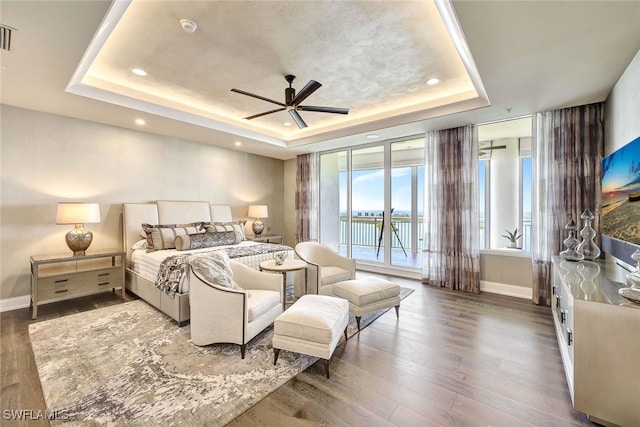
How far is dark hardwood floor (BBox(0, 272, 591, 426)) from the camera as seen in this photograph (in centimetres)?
179

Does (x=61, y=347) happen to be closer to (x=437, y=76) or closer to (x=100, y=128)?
(x=100, y=128)

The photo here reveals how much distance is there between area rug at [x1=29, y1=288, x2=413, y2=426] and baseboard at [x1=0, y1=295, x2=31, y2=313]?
933 mm

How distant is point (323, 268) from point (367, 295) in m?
1.07

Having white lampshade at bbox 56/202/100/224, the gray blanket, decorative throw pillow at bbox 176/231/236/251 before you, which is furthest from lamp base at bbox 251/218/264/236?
white lampshade at bbox 56/202/100/224

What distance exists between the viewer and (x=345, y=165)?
6332mm

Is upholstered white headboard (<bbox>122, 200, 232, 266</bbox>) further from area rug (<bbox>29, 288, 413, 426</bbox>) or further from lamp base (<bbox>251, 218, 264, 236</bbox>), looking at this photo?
area rug (<bbox>29, 288, 413, 426</bbox>)

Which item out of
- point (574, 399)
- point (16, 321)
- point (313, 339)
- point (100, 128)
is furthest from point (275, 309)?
point (100, 128)

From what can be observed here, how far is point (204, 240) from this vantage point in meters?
4.35

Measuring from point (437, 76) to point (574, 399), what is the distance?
130 inches

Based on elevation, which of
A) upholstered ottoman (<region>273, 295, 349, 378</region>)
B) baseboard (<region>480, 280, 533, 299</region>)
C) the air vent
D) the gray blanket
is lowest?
baseboard (<region>480, 280, 533, 299</region>)

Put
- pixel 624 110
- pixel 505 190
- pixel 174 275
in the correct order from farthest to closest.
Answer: pixel 505 190, pixel 174 275, pixel 624 110

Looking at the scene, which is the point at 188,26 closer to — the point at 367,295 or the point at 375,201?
the point at 367,295

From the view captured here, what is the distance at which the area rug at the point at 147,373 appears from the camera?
180 cm

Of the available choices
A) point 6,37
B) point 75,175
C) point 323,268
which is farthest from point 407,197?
point 75,175
